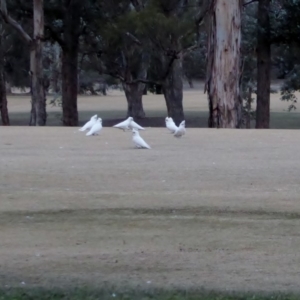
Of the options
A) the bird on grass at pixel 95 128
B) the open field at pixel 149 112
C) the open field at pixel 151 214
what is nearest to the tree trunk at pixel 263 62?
the open field at pixel 149 112

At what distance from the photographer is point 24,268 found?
22.3 ft

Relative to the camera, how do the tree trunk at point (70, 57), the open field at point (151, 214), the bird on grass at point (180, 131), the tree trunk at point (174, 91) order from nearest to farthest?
the open field at point (151, 214) → the bird on grass at point (180, 131) → the tree trunk at point (70, 57) → the tree trunk at point (174, 91)

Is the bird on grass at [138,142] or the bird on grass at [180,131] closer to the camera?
the bird on grass at [138,142]

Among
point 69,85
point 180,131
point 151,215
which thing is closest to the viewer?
point 151,215

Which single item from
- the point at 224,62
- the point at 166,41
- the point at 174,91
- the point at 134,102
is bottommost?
the point at 134,102

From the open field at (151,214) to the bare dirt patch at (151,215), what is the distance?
0.04 ft

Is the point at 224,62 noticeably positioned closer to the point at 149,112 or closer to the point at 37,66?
the point at 37,66

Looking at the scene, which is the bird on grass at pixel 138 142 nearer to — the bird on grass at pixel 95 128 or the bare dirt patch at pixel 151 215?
the bare dirt patch at pixel 151 215

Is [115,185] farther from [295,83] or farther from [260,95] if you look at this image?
[295,83]

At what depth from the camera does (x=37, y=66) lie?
30.5m

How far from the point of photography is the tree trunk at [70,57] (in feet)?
110

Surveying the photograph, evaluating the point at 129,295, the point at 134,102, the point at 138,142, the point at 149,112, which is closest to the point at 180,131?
the point at 138,142

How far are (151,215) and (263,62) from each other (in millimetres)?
22887

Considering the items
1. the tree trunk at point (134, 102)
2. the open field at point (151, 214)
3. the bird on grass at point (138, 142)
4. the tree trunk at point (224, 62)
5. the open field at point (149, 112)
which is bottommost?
the open field at point (149, 112)
